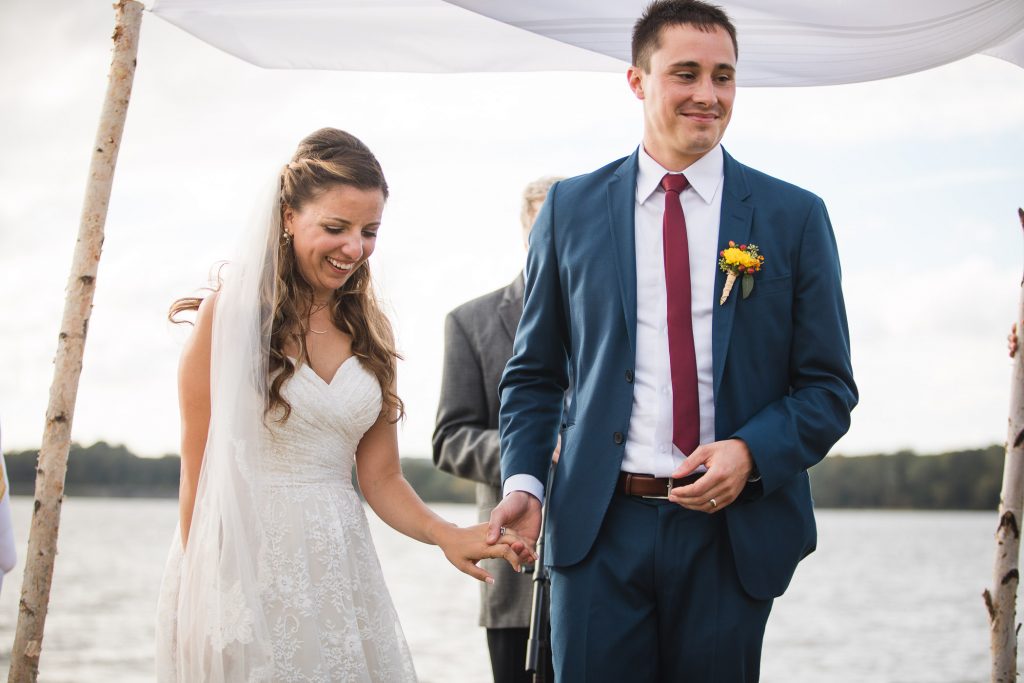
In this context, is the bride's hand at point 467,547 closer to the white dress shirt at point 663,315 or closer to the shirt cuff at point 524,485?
the shirt cuff at point 524,485

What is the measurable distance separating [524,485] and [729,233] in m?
0.77

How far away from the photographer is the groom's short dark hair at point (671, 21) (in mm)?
2611

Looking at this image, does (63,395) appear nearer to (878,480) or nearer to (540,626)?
(540,626)

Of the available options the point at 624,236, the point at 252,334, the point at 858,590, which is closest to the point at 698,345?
the point at 624,236

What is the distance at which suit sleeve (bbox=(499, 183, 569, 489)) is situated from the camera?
9.00 ft

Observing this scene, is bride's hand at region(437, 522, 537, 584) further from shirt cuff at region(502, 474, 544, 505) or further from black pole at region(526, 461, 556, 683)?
shirt cuff at region(502, 474, 544, 505)

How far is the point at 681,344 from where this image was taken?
248 cm

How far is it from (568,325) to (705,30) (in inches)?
30.3

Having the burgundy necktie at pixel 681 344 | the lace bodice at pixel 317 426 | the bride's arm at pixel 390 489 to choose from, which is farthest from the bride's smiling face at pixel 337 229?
the burgundy necktie at pixel 681 344

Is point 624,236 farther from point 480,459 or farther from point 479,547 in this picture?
point 480,459

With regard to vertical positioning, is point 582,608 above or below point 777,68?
below

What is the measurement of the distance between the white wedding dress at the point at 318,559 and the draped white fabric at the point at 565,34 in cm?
129

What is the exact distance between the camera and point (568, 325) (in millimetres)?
2785

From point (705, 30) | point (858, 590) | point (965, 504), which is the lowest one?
point (858, 590)
